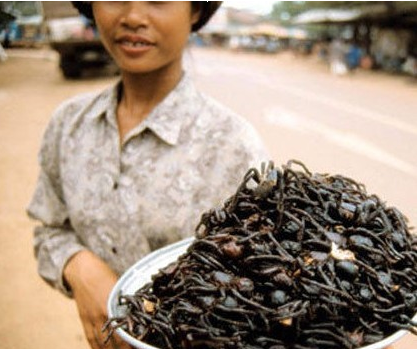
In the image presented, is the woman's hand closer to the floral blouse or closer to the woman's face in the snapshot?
the floral blouse

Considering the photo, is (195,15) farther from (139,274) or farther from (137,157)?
(139,274)

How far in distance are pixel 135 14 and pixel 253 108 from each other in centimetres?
1249

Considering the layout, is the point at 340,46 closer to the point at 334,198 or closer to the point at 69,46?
the point at 69,46

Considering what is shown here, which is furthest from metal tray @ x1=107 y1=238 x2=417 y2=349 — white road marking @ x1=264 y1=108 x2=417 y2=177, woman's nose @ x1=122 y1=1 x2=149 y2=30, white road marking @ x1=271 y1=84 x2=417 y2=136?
white road marking @ x1=271 y1=84 x2=417 y2=136

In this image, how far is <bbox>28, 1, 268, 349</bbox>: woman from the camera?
193 cm

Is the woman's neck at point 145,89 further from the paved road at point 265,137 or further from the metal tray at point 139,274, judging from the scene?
the metal tray at point 139,274

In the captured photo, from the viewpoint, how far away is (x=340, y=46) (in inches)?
1109

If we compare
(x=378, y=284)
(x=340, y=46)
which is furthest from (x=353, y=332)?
(x=340, y=46)

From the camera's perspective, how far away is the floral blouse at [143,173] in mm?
2023

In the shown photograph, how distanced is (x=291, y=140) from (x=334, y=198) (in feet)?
→ 30.2

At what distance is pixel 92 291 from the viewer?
1803mm

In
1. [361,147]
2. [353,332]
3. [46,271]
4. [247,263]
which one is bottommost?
[361,147]

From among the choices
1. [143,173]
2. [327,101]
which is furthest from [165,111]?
[327,101]

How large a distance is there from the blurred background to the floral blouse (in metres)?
0.58
